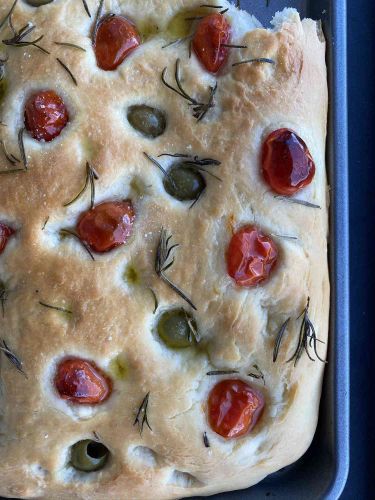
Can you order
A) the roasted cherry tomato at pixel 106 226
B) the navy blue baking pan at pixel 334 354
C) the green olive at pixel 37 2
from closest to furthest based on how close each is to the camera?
the roasted cherry tomato at pixel 106 226 < the green olive at pixel 37 2 < the navy blue baking pan at pixel 334 354

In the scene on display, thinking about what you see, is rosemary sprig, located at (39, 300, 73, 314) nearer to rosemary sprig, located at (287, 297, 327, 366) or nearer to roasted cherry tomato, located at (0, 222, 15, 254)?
roasted cherry tomato, located at (0, 222, 15, 254)

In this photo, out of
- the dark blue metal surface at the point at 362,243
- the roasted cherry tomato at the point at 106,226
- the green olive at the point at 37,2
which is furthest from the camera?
the dark blue metal surface at the point at 362,243

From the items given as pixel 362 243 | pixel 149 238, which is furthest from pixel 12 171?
pixel 362 243

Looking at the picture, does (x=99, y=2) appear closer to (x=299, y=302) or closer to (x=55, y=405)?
(x=299, y=302)

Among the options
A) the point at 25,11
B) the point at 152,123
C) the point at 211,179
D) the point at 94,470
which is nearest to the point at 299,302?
the point at 211,179

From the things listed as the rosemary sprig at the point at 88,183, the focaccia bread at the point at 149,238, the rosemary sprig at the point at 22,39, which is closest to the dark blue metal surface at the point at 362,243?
the focaccia bread at the point at 149,238

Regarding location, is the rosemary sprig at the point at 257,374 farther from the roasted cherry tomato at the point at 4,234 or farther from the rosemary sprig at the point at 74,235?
the roasted cherry tomato at the point at 4,234

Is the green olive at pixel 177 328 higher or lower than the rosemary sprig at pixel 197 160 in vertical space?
lower

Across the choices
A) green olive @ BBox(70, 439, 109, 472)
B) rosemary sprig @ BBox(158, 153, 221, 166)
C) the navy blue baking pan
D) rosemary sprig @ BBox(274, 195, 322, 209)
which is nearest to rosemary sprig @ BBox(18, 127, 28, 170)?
rosemary sprig @ BBox(158, 153, 221, 166)
